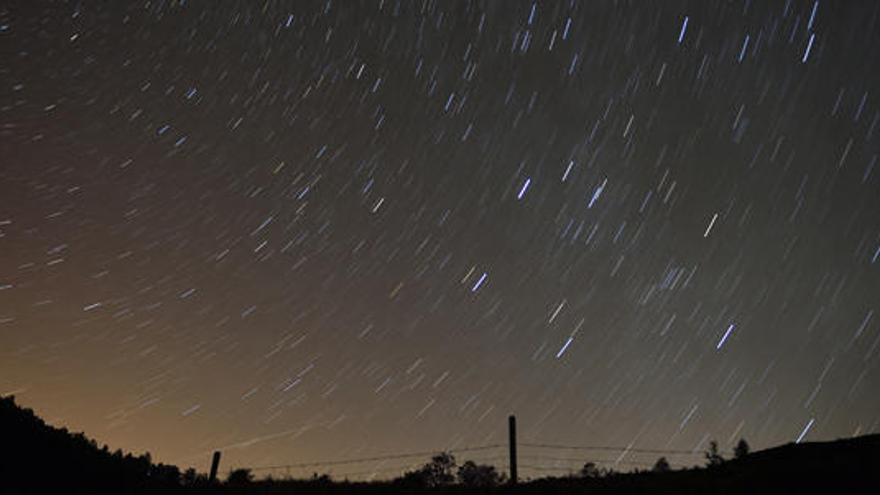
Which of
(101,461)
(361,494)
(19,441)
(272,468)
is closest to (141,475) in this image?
(101,461)

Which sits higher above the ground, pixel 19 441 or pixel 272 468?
pixel 19 441

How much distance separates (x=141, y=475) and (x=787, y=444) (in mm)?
20044

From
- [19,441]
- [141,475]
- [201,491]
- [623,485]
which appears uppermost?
[19,441]

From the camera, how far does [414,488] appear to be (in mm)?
17531

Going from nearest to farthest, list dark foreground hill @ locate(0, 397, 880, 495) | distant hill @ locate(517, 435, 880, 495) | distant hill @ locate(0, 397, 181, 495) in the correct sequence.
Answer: distant hill @ locate(517, 435, 880, 495) → dark foreground hill @ locate(0, 397, 880, 495) → distant hill @ locate(0, 397, 181, 495)

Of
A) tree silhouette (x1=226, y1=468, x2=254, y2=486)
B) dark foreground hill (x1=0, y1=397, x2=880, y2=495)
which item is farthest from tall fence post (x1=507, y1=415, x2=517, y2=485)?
tree silhouette (x1=226, y1=468, x2=254, y2=486)

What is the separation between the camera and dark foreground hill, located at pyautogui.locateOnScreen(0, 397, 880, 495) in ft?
42.7

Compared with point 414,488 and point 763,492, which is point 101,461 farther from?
point 763,492

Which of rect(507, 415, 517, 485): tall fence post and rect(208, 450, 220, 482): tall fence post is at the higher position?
rect(208, 450, 220, 482): tall fence post

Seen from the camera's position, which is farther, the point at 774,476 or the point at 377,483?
the point at 377,483

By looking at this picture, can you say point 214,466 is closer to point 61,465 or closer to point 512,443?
point 61,465

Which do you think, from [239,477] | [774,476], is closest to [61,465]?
[239,477]

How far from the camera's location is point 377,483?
778 inches

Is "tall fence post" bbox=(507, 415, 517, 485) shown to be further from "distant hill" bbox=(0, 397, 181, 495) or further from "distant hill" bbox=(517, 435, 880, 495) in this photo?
"distant hill" bbox=(0, 397, 181, 495)
